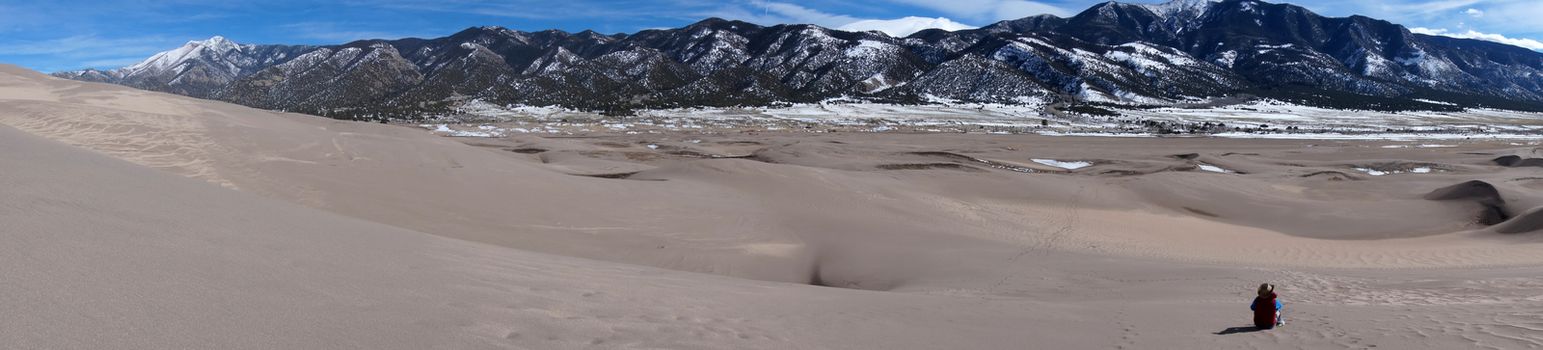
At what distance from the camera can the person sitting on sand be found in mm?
7027

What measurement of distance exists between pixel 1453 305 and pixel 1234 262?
6.38m

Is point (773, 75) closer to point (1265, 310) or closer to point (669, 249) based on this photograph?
point (669, 249)

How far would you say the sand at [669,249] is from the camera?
5.33 metres

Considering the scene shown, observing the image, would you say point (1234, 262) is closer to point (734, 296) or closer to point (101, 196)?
point (734, 296)

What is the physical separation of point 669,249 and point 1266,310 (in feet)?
29.9

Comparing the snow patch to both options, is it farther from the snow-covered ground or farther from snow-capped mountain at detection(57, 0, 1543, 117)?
snow-capped mountain at detection(57, 0, 1543, 117)

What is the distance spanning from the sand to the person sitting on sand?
17 cm

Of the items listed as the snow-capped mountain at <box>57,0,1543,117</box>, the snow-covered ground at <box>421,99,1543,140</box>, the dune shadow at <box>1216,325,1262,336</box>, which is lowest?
the dune shadow at <box>1216,325,1262,336</box>

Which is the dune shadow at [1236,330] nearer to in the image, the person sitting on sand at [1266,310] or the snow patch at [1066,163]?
the person sitting on sand at [1266,310]

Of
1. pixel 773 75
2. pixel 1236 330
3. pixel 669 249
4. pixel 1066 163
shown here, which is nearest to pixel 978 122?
pixel 1066 163

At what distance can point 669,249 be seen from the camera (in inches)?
534

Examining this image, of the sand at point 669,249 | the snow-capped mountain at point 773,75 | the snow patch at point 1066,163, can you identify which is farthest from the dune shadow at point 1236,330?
the snow-capped mountain at point 773,75

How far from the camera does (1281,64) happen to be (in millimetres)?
179125

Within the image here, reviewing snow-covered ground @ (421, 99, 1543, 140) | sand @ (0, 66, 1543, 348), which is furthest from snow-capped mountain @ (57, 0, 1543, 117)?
sand @ (0, 66, 1543, 348)
